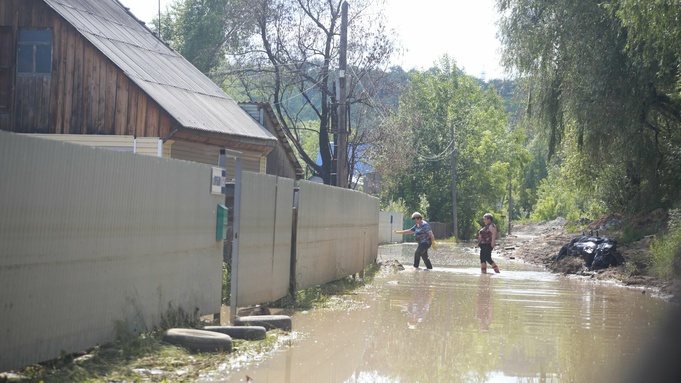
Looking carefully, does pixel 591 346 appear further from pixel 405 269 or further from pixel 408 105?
pixel 408 105

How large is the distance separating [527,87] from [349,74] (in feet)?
45.0

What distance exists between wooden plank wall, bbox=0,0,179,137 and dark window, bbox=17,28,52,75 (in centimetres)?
14

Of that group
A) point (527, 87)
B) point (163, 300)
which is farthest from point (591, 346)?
point (527, 87)

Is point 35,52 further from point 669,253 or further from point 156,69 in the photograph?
point 669,253

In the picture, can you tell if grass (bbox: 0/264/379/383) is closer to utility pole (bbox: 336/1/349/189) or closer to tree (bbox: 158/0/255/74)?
utility pole (bbox: 336/1/349/189)

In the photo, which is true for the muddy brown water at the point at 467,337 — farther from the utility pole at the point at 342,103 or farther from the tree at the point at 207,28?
the tree at the point at 207,28

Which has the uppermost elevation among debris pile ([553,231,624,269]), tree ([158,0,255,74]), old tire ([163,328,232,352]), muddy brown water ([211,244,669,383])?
tree ([158,0,255,74])

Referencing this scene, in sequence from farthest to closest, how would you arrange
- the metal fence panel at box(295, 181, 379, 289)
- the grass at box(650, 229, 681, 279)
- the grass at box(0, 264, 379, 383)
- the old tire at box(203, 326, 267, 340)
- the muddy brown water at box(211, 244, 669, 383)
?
the grass at box(650, 229, 681, 279) → the metal fence panel at box(295, 181, 379, 289) → the old tire at box(203, 326, 267, 340) → the muddy brown water at box(211, 244, 669, 383) → the grass at box(0, 264, 379, 383)

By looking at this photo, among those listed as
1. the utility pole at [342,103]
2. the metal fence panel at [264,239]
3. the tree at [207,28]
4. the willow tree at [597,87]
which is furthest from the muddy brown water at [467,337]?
the tree at [207,28]

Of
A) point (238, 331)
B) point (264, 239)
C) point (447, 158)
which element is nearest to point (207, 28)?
point (447, 158)

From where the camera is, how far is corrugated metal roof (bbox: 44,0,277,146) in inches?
760

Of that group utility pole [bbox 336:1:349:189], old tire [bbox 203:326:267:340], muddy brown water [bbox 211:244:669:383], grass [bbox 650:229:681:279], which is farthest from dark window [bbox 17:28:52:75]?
grass [bbox 650:229:681:279]

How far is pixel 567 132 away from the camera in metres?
30.2

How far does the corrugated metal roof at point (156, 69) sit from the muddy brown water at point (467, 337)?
559cm
